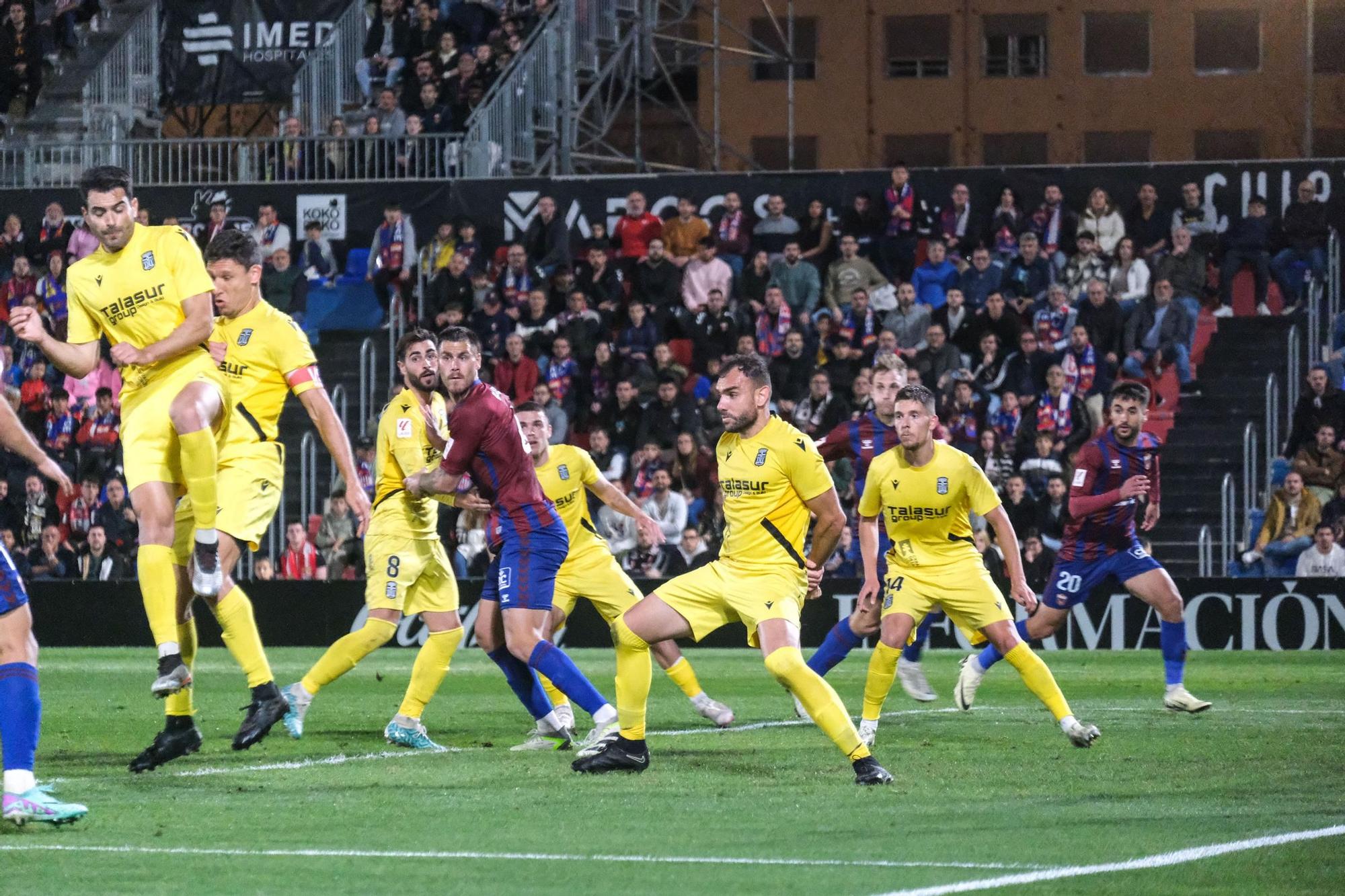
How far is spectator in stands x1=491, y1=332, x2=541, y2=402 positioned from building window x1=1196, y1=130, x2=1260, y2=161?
2344 centimetres

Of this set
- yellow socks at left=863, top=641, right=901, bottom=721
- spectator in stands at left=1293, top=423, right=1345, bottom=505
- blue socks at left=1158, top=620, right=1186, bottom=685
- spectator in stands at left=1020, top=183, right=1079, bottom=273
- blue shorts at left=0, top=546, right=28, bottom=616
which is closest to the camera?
blue shorts at left=0, top=546, right=28, bottom=616

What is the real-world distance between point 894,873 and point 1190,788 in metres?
2.78

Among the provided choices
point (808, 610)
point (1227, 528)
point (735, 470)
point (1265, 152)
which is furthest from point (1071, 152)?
point (735, 470)

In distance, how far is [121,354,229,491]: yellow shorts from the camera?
937cm

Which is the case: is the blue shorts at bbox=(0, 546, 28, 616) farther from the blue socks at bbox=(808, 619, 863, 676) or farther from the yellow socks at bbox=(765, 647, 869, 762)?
the blue socks at bbox=(808, 619, 863, 676)

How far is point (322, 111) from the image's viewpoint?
92.1ft

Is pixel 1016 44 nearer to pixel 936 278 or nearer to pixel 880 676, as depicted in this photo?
pixel 936 278

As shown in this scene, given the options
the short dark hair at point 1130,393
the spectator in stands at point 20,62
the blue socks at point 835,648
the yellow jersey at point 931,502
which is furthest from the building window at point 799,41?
the yellow jersey at point 931,502

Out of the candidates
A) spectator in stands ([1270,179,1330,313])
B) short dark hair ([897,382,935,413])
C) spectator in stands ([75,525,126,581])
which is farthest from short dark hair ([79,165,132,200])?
spectator in stands ([1270,179,1330,313])

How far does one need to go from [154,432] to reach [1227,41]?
124ft

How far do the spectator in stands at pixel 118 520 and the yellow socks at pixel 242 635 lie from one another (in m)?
12.9

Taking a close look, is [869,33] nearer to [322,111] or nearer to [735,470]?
[322,111]

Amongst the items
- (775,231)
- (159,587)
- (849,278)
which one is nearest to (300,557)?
(775,231)

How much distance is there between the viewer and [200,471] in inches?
367
